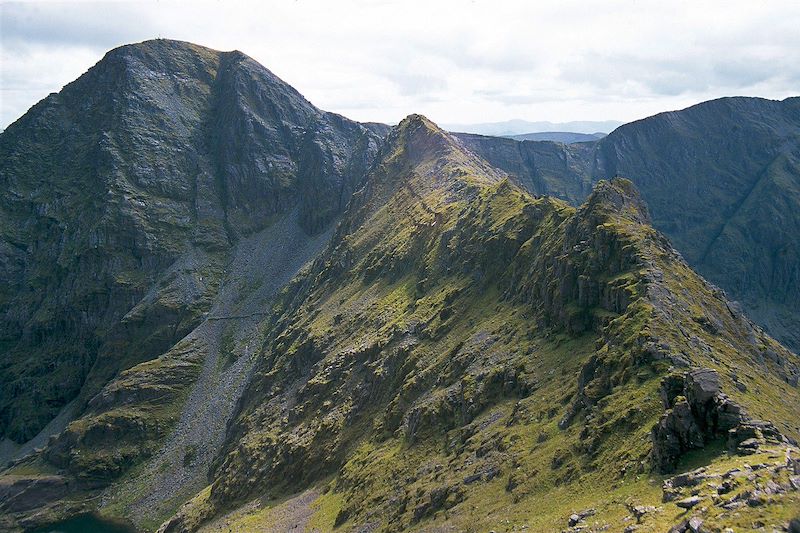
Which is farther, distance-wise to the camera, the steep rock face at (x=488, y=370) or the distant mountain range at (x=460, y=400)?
the steep rock face at (x=488, y=370)

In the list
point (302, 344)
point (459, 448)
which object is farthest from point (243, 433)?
point (459, 448)

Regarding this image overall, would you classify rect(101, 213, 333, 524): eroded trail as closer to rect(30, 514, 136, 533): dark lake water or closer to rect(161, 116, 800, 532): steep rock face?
rect(30, 514, 136, 533): dark lake water

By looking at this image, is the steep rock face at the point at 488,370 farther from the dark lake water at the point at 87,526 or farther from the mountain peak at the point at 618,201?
the dark lake water at the point at 87,526

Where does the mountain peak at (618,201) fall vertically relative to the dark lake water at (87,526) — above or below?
above

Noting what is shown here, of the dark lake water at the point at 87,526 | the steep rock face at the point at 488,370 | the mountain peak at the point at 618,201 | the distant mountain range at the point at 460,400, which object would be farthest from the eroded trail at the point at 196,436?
the mountain peak at the point at 618,201

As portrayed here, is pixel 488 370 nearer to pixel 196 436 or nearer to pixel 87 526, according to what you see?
pixel 196 436

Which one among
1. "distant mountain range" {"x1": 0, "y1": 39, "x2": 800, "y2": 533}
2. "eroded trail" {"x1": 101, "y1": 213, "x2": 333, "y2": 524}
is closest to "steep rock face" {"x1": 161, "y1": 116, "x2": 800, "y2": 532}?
"distant mountain range" {"x1": 0, "y1": 39, "x2": 800, "y2": 533}

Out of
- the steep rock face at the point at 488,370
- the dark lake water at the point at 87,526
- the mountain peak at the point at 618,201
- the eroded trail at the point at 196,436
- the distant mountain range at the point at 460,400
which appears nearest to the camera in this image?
the distant mountain range at the point at 460,400

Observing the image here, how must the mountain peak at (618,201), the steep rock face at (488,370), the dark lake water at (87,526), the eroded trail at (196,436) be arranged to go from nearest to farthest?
the steep rock face at (488,370), the mountain peak at (618,201), the dark lake water at (87,526), the eroded trail at (196,436)
